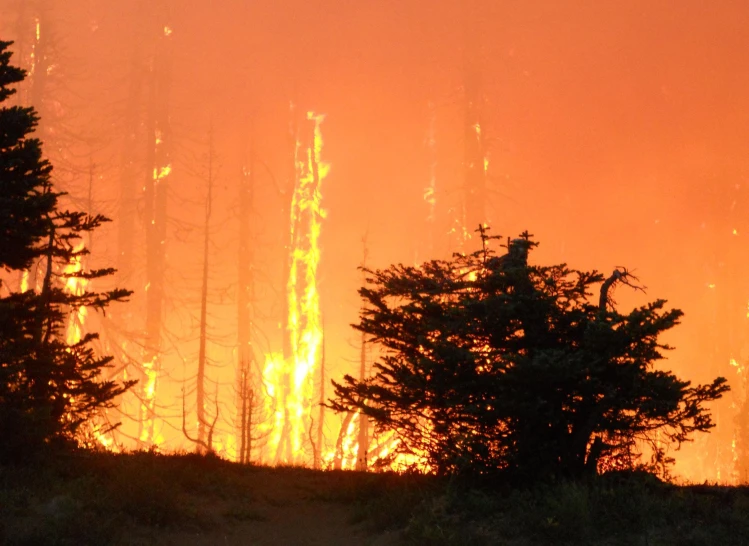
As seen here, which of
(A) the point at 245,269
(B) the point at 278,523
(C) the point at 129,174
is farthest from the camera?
(A) the point at 245,269

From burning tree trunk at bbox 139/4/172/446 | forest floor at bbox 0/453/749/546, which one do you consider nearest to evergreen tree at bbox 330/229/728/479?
forest floor at bbox 0/453/749/546

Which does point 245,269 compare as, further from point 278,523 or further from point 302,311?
point 278,523

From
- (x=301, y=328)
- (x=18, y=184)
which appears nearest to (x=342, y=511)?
(x=18, y=184)

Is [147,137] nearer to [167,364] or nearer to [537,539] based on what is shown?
[167,364]

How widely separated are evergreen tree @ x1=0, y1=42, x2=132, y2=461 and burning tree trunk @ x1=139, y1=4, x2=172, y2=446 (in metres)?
23.8

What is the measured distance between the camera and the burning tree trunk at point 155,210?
38344mm

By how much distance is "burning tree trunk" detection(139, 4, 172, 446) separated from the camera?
38.3 meters

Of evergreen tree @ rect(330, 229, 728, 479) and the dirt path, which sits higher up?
evergreen tree @ rect(330, 229, 728, 479)

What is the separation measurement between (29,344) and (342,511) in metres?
6.25

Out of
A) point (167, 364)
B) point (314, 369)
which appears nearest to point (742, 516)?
point (314, 369)

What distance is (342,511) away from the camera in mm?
12188

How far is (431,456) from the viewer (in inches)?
496

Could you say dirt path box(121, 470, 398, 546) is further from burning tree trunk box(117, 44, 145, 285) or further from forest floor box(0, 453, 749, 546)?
burning tree trunk box(117, 44, 145, 285)

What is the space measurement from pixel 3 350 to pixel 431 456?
24.8ft
